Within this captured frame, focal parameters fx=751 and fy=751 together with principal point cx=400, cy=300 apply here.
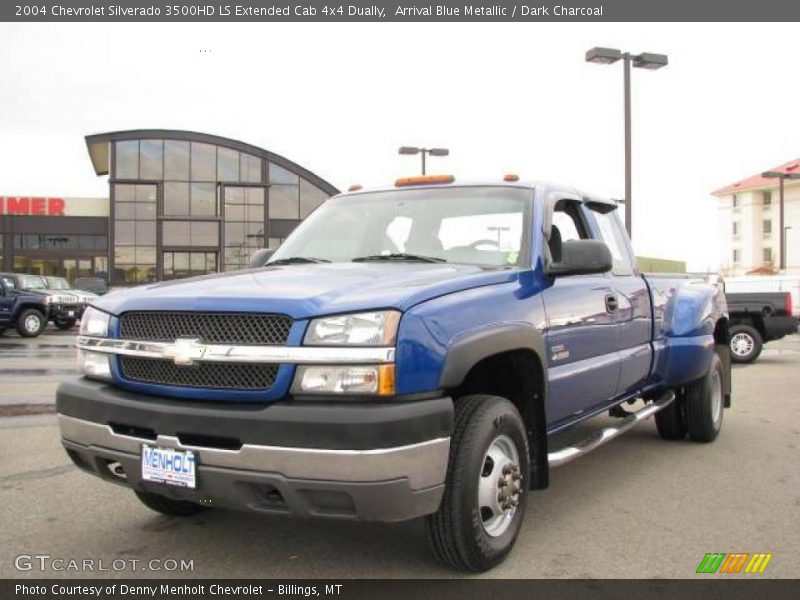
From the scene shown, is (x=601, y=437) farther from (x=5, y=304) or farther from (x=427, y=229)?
(x=5, y=304)

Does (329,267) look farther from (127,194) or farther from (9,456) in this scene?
(127,194)

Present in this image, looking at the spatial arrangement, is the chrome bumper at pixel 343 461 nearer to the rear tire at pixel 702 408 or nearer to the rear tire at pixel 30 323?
the rear tire at pixel 702 408

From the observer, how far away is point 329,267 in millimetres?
3998

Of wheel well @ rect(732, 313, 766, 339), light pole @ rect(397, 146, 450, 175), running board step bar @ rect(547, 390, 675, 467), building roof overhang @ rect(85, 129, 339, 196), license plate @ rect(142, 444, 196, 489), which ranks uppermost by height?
building roof overhang @ rect(85, 129, 339, 196)

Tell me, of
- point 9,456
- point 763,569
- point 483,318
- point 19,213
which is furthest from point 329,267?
point 19,213

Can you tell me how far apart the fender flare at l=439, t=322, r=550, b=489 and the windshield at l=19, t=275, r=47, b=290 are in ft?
64.7

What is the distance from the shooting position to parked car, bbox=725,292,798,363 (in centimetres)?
1356

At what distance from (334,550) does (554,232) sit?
2.16 m

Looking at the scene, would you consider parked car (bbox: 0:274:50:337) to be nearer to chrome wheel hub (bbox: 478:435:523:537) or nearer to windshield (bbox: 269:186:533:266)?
windshield (bbox: 269:186:533:266)

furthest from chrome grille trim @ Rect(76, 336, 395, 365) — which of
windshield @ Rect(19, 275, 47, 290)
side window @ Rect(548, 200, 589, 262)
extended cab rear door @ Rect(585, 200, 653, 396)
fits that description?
windshield @ Rect(19, 275, 47, 290)

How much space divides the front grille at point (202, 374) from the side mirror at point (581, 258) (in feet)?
5.71

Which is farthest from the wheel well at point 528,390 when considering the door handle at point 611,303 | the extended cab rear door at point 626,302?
the extended cab rear door at point 626,302

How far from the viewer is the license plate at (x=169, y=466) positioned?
3.12m

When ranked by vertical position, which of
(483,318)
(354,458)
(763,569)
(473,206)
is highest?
(473,206)
